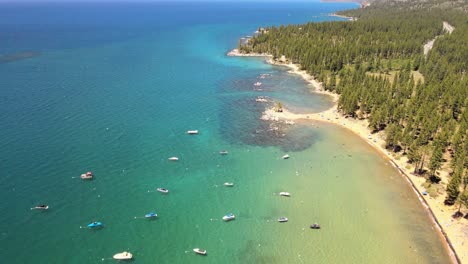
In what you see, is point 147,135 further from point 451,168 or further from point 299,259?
point 451,168

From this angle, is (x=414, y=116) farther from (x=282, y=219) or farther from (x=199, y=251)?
(x=199, y=251)

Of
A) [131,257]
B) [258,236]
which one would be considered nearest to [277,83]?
[258,236]

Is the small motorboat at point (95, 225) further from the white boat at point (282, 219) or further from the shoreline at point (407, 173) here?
the shoreline at point (407, 173)

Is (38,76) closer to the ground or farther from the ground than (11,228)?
farther from the ground

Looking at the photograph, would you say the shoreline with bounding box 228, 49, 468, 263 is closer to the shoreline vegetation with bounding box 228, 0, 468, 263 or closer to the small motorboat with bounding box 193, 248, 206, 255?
the shoreline vegetation with bounding box 228, 0, 468, 263

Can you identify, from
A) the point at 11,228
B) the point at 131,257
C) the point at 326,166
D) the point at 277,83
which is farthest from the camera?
the point at 277,83

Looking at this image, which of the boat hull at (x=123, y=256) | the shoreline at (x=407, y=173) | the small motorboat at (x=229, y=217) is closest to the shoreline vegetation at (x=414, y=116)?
the shoreline at (x=407, y=173)

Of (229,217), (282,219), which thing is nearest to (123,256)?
(229,217)

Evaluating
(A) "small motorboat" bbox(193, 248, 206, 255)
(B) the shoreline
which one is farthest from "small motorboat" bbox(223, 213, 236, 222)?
(B) the shoreline
